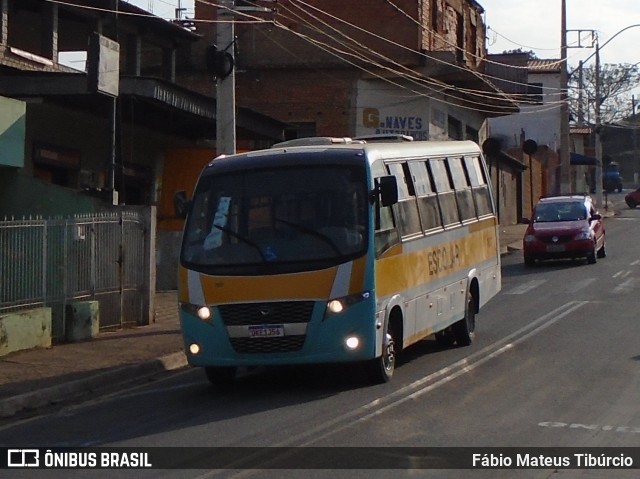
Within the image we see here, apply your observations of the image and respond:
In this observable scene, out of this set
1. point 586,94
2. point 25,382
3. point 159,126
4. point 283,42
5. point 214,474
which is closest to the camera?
point 214,474

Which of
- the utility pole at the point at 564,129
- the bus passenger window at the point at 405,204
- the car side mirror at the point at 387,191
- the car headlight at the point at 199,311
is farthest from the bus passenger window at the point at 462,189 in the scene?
the utility pole at the point at 564,129

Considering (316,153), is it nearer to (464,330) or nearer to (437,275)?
A: (437,275)

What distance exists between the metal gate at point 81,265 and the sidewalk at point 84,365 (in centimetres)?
48

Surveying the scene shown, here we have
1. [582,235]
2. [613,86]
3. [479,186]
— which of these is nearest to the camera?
[479,186]

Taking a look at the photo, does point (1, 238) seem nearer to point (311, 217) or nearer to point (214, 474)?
point (311, 217)

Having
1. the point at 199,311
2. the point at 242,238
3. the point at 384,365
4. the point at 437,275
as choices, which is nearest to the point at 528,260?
the point at 437,275

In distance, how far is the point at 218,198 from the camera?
12.6 meters

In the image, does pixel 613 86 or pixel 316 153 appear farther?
pixel 613 86

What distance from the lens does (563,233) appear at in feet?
95.5

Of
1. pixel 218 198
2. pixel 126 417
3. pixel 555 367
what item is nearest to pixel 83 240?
pixel 218 198

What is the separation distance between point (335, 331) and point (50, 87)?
1067cm

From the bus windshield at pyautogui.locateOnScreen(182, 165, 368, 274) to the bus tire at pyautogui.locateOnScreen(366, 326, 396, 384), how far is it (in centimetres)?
121

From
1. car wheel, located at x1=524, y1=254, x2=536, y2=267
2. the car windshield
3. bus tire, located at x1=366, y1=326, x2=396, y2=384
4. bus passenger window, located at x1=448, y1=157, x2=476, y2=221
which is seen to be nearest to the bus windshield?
bus tire, located at x1=366, y1=326, x2=396, y2=384

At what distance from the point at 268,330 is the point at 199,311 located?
2.80 ft
